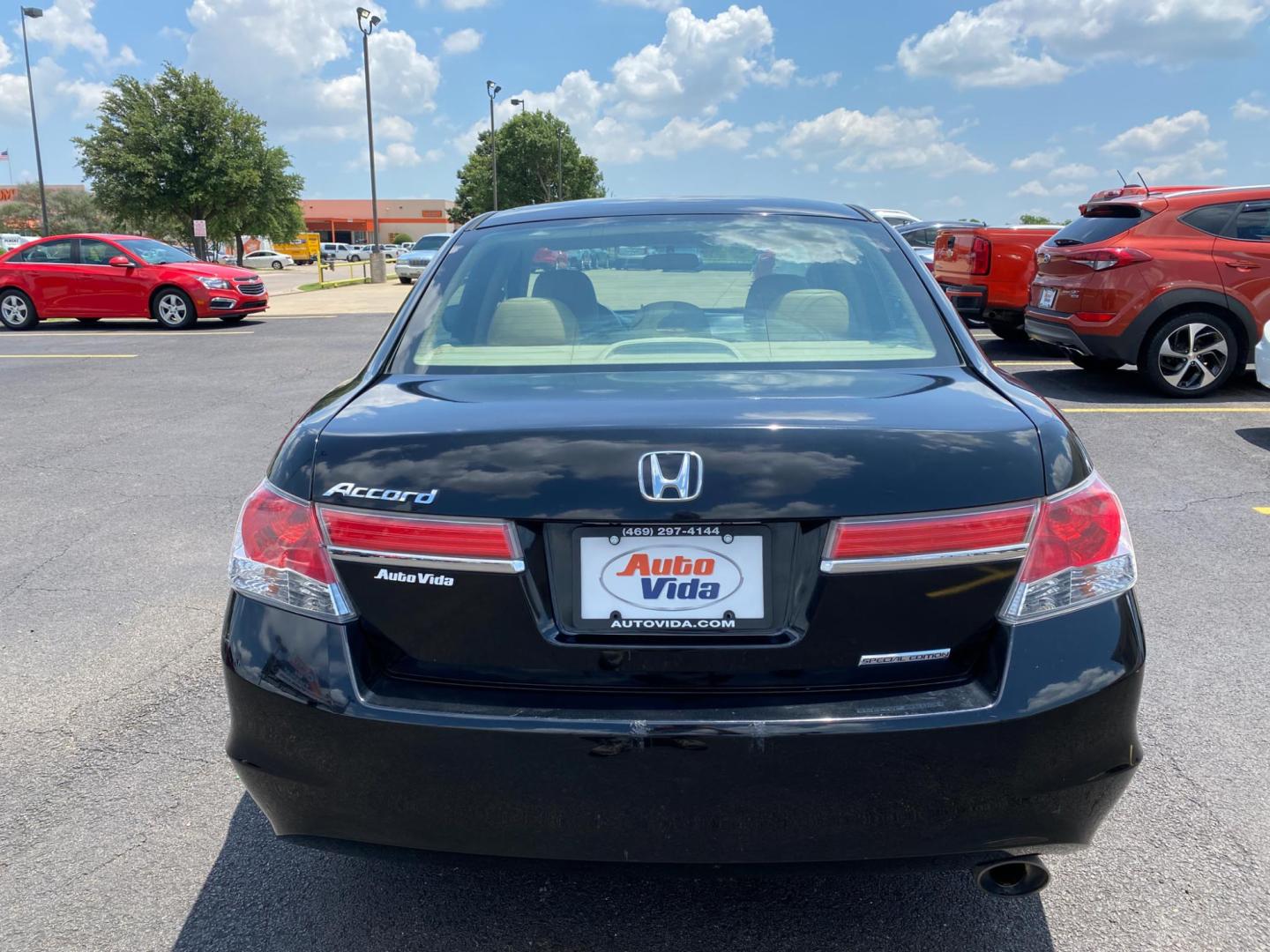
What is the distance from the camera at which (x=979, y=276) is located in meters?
12.4

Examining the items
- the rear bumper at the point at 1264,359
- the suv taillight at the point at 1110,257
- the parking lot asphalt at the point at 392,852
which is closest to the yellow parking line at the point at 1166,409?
the rear bumper at the point at 1264,359

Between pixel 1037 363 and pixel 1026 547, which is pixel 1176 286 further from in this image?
pixel 1026 547

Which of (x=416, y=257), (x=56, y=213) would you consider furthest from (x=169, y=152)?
(x=56, y=213)

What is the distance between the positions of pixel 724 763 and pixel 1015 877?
27.1 inches

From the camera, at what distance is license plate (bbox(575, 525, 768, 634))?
188cm

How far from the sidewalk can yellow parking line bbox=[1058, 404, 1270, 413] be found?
14768 mm

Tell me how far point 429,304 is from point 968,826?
→ 1.86 m

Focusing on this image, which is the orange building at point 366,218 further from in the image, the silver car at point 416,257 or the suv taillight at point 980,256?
the suv taillight at point 980,256

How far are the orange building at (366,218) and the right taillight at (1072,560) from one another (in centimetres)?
11902

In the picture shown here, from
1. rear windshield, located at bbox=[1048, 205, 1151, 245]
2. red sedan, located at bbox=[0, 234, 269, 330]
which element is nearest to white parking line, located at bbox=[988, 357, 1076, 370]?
rear windshield, located at bbox=[1048, 205, 1151, 245]

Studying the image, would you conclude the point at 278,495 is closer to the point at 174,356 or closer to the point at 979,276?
the point at 979,276

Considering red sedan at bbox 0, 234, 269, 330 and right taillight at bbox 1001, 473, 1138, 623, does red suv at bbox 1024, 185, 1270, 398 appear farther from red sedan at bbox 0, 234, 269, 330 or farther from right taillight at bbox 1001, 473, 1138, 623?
red sedan at bbox 0, 234, 269, 330

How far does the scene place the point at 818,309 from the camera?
281 cm

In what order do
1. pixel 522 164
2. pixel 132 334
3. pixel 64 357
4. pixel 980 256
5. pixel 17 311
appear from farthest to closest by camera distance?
pixel 522 164 → pixel 17 311 → pixel 132 334 → pixel 64 357 → pixel 980 256
